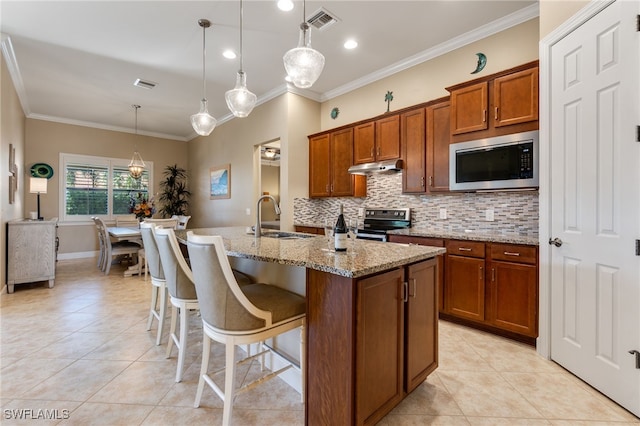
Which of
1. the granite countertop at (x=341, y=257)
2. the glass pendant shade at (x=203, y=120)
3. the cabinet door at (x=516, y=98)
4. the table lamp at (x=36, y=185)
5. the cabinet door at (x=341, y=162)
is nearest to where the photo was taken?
the granite countertop at (x=341, y=257)

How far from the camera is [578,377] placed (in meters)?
2.00

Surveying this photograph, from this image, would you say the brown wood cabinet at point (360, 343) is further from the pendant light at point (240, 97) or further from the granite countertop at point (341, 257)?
the pendant light at point (240, 97)

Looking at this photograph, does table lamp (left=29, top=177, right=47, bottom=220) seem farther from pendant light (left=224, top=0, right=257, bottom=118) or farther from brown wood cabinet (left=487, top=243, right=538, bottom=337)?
brown wood cabinet (left=487, top=243, right=538, bottom=337)

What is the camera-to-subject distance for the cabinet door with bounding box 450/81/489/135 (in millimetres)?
2828

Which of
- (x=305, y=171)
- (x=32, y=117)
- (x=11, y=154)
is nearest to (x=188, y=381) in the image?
(x=305, y=171)

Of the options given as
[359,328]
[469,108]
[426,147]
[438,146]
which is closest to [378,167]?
[426,147]

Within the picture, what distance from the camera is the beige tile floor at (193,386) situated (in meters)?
1.64

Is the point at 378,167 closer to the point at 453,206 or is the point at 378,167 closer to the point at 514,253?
the point at 453,206

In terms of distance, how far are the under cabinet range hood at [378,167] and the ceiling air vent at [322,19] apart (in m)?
1.64

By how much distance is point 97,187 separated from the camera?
22.2 feet

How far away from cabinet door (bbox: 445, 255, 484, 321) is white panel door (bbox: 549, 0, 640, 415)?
567mm

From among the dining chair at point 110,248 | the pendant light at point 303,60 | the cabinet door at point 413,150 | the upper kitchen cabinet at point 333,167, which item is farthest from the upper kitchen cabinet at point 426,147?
the dining chair at point 110,248

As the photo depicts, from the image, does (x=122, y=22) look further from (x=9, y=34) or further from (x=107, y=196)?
(x=107, y=196)

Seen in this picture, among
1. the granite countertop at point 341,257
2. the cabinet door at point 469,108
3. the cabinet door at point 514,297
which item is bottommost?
the cabinet door at point 514,297
